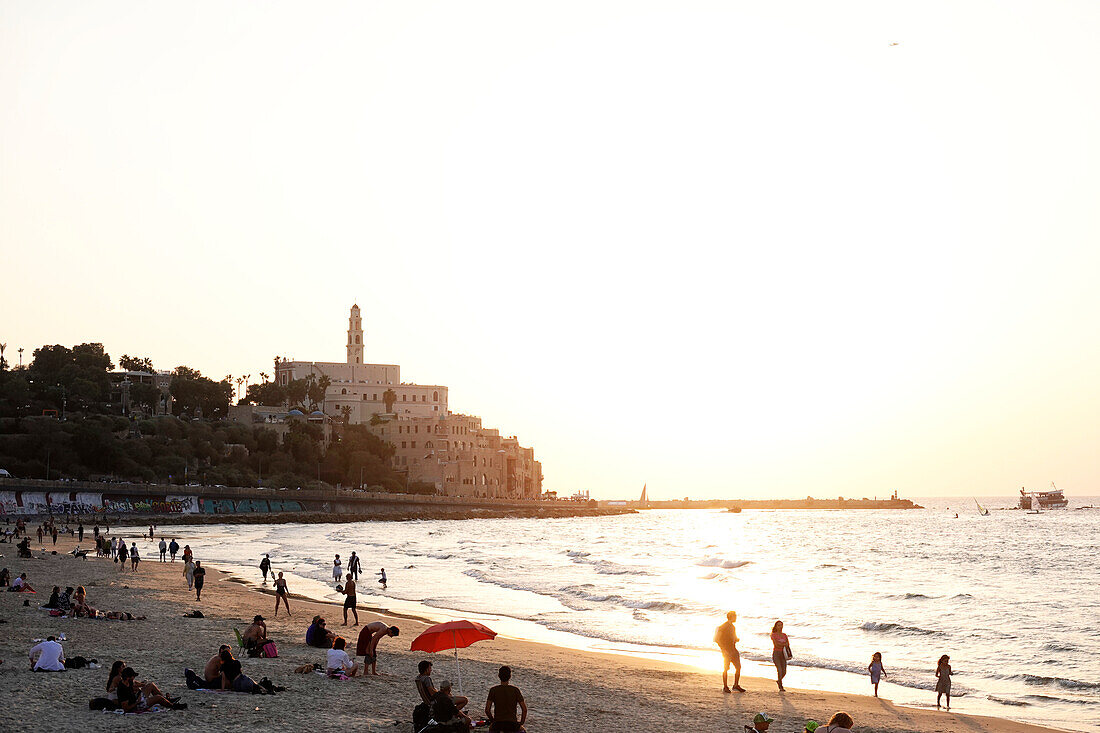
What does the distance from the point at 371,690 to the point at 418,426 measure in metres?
155

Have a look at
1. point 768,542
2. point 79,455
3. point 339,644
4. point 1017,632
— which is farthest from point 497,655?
point 79,455

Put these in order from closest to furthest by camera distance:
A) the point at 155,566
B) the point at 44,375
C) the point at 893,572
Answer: the point at 155,566, the point at 893,572, the point at 44,375

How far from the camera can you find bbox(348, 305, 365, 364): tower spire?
19262 centimetres

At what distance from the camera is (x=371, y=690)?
18031 mm

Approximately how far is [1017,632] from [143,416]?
129 meters

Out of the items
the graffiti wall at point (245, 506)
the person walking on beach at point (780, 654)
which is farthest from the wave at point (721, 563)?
the graffiti wall at point (245, 506)

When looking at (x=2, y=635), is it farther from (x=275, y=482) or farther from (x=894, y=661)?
(x=275, y=482)

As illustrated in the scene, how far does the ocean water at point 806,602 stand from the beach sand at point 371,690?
97.0 inches

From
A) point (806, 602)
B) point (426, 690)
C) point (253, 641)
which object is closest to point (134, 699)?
point (426, 690)

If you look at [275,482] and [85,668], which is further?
[275,482]

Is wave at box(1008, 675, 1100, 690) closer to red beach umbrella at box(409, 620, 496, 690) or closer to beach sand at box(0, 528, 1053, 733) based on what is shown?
beach sand at box(0, 528, 1053, 733)

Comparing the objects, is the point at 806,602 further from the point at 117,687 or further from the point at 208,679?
the point at 117,687

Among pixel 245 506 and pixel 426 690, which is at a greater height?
pixel 426 690

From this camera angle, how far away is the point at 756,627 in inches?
1296
